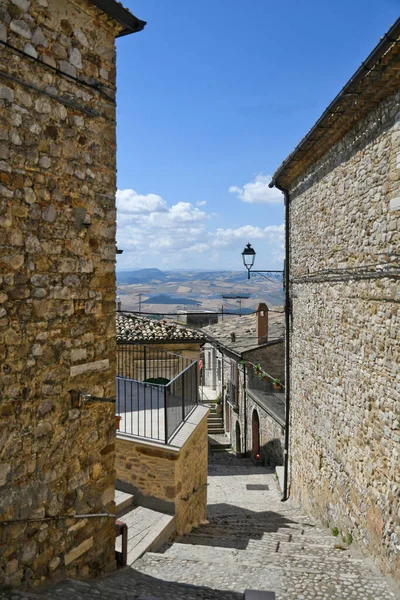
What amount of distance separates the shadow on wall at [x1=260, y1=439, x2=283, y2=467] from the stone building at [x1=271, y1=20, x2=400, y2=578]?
4.64 metres

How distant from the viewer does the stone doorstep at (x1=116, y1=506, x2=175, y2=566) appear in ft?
21.2

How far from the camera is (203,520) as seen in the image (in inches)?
393

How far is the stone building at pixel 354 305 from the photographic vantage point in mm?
6184

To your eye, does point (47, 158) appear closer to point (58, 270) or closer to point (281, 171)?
point (58, 270)

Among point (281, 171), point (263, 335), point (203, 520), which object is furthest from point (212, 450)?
point (281, 171)

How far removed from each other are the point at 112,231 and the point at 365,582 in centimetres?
524

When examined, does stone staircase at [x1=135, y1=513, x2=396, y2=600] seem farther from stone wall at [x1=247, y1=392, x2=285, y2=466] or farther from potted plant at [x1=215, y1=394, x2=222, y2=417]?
potted plant at [x1=215, y1=394, x2=222, y2=417]

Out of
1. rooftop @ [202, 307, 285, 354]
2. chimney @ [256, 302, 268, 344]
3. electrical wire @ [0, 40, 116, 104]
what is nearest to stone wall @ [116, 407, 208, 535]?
electrical wire @ [0, 40, 116, 104]

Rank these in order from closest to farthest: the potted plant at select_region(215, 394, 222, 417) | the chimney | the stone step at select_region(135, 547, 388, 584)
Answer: the stone step at select_region(135, 547, 388, 584)
the chimney
the potted plant at select_region(215, 394, 222, 417)

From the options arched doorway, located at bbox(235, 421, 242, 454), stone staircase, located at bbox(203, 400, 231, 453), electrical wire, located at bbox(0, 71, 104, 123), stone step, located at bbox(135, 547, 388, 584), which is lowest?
stone staircase, located at bbox(203, 400, 231, 453)

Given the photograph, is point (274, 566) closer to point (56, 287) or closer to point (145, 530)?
point (145, 530)

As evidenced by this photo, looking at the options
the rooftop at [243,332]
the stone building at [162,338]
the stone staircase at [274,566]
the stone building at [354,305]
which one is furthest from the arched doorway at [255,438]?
the stone staircase at [274,566]

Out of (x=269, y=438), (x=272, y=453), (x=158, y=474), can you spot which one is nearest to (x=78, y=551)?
(x=158, y=474)

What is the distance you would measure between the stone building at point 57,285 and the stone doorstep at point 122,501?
231 cm
